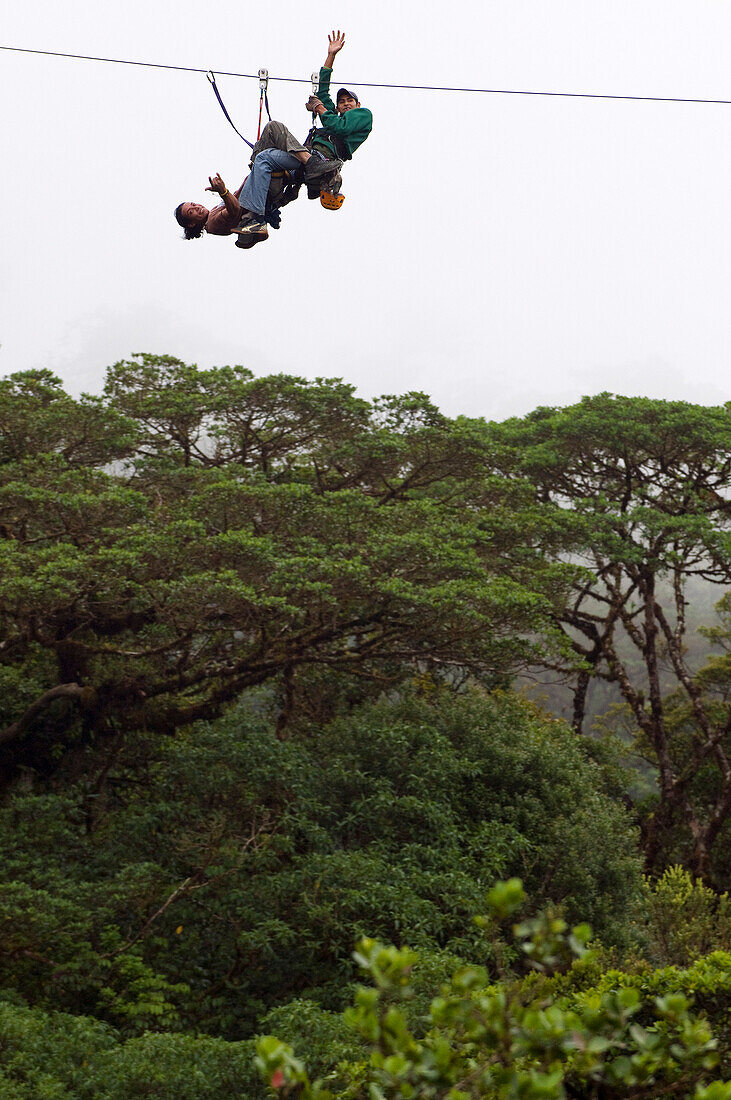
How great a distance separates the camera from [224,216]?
16.9ft

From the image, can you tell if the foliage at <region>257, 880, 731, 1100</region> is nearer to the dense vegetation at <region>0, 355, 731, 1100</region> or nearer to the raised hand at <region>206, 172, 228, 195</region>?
the dense vegetation at <region>0, 355, 731, 1100</region>

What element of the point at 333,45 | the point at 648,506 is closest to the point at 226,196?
the point at 333,45

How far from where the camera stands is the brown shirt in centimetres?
515

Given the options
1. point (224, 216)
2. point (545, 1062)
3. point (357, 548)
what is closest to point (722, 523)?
point (357, 548)

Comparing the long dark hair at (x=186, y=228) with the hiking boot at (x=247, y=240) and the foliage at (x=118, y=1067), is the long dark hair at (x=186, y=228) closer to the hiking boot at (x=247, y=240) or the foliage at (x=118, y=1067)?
the hiking boot at (x=247, y=240)

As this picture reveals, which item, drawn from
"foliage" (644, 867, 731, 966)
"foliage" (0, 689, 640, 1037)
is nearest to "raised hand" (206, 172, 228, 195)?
"foliage" (0, 689, 640, 1037)

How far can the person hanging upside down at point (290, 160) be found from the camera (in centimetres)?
509

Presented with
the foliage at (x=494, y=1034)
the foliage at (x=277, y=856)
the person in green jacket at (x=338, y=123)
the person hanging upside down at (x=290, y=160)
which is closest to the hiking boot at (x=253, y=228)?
the person hanging upside down at (x=290, y=160)

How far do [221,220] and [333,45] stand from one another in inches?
41.7

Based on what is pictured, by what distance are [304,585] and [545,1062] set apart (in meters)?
7.04

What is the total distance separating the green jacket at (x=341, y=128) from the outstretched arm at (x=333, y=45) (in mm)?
125

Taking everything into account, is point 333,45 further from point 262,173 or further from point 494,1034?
point 494,1034

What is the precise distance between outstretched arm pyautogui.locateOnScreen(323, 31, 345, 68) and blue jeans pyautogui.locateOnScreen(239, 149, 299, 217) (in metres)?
0.50

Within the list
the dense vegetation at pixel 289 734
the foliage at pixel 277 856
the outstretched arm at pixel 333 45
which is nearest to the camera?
the outstretched arm at pixel 333 45
